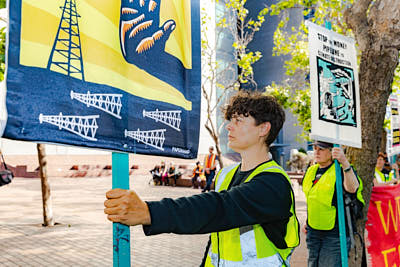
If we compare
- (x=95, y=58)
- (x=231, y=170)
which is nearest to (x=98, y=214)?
(x=231, y=170)

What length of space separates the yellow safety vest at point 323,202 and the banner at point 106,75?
2405mm

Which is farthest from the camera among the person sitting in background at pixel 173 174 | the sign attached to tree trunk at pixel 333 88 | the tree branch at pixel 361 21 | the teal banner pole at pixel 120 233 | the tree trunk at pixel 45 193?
the person sitting in background at pixel 173 174

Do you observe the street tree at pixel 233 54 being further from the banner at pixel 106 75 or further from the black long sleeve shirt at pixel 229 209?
the black long sleeve shirt at pixel 229 209

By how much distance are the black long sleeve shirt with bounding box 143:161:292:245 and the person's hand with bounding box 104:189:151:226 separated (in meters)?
0.04

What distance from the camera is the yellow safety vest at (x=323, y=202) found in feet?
13.1

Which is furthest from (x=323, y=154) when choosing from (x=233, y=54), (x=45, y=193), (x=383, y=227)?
(x=233, y=54)

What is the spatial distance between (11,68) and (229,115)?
1.22 m

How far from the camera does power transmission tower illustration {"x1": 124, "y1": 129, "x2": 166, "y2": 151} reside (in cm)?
162

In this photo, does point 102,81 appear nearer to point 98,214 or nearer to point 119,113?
point 119,113

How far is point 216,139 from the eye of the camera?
12812 millimetres

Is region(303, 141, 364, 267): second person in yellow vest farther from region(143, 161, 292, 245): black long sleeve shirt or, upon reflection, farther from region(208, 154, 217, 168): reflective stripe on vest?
region(208, 154, 217, 168): reflective stripe on vest

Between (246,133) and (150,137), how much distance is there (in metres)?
0.58

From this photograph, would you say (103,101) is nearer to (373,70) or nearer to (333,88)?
(333,88)

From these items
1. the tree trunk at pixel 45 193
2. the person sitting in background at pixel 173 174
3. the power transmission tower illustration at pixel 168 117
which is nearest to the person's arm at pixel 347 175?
the power transmission tower illustration at pixel 168 117
